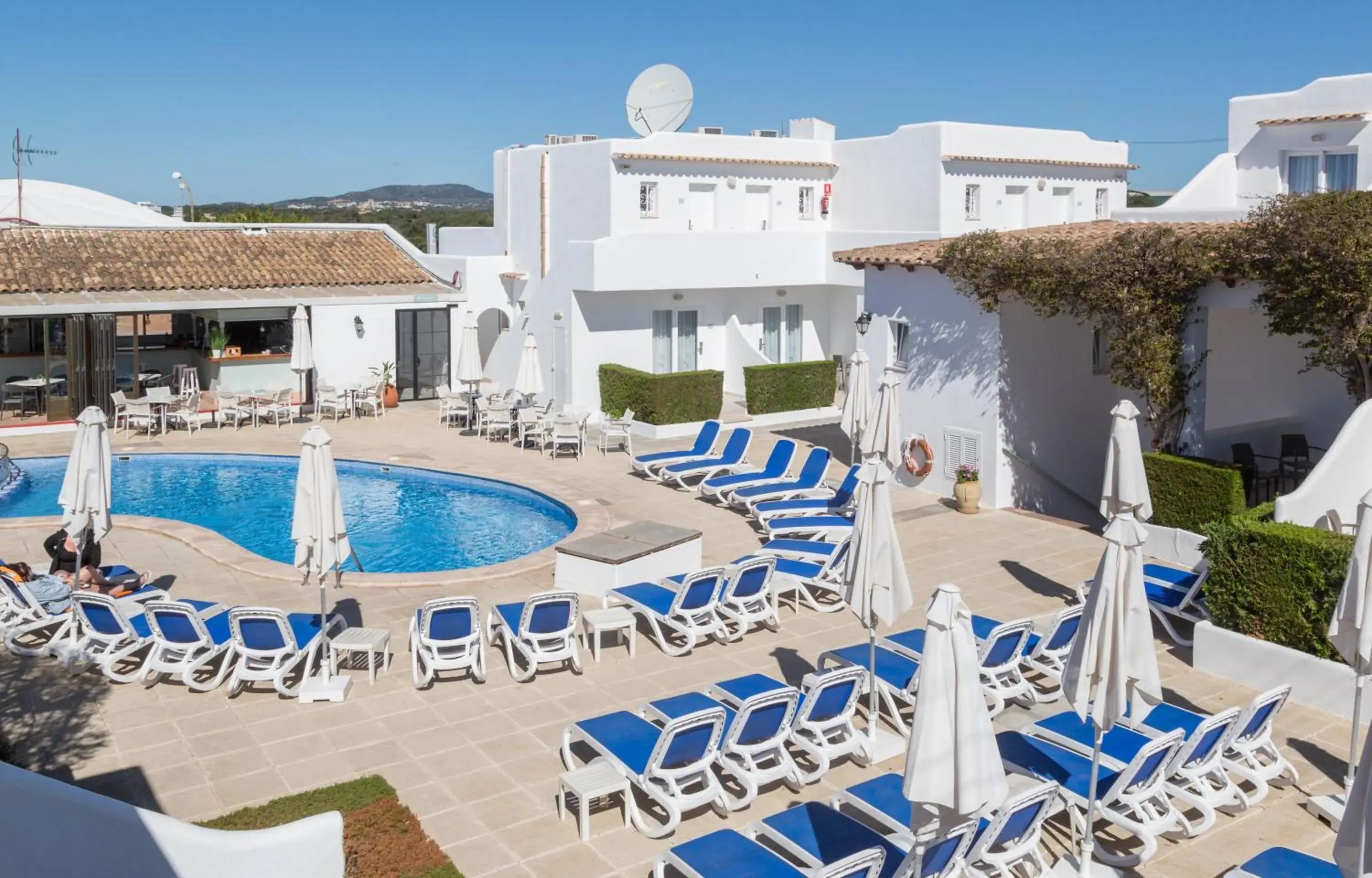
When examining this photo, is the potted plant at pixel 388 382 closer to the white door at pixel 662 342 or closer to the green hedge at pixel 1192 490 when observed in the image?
the white door at pixel 662 342

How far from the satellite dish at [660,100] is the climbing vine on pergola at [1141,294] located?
15703mm

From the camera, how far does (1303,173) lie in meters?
24.2

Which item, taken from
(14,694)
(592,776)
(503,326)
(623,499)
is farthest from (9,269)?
(592,776)

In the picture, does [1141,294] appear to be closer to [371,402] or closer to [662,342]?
[662,342]

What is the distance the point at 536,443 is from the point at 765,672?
13.1m

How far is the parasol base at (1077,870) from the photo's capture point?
873cm

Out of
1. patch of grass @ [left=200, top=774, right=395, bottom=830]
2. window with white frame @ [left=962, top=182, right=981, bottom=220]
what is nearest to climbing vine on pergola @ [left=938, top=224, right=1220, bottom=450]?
window with white frame @ [left=962, top=182, right=981, bottom=220]

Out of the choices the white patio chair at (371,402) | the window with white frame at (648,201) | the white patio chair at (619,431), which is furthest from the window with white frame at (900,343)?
the white patio chair at (371,402)

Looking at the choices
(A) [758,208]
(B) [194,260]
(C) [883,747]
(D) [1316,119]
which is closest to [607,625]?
(C) [883,747]

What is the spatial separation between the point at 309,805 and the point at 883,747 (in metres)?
4.71

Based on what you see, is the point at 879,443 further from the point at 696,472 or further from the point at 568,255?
the point at 568,255

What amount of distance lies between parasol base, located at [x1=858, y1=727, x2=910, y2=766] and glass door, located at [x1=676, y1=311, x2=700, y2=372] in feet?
65.6

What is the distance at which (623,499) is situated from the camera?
2059 cm

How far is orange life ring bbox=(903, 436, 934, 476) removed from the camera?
20.9 metres
